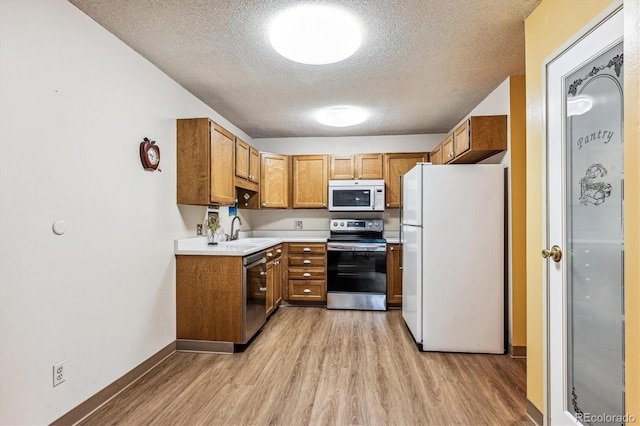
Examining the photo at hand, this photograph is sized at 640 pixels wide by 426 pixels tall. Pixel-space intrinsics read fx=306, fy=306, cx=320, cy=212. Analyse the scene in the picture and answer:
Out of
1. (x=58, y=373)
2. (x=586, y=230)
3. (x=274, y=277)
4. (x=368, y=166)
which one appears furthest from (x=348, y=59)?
(x=58, y=373)

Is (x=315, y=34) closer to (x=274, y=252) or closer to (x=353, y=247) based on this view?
(x=274, y=252)

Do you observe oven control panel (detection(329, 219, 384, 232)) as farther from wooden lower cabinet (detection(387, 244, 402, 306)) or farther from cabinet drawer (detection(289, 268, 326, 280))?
cabinet drawer (detection(289, 268, 326, 280))

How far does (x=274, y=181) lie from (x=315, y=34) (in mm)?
2722

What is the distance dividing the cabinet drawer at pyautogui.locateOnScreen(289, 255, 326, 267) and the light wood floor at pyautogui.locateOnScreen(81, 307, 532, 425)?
1263 mm

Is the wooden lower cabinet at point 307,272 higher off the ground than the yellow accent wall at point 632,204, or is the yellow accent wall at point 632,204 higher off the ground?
the yellow accent wall at point 632,204

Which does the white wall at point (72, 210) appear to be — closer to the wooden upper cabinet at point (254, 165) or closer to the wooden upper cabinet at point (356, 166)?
the wooden upper cabinet at point (254, 165)

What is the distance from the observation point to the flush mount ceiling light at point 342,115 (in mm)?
3500

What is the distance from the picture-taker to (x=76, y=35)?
180cm

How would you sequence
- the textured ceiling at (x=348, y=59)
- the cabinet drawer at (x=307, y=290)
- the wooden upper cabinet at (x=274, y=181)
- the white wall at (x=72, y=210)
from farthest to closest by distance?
the wooden upper cabinet at (x=274, y=181), the cabinet drawer at (x=307, y=290), the textured ceiling at (x=348, y=59), the white wall at (x=72, y=210)

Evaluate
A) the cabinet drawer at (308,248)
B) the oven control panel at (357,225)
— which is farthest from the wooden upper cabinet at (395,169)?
the cabinet drawer at (308,248)

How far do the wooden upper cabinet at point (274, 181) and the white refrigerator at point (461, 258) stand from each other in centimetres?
226

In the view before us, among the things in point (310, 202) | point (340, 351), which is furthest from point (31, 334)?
point (310, 202)

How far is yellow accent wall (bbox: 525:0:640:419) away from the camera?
40.1 inches

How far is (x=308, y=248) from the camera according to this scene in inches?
166
